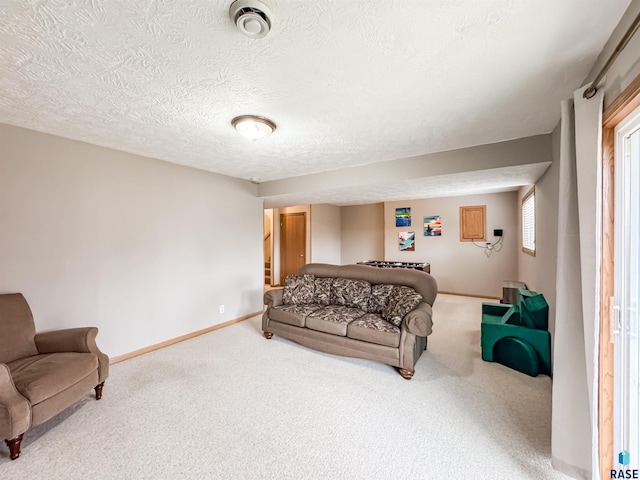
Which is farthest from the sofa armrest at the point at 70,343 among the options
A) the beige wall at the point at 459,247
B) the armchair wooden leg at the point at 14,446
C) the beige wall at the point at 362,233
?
the beige wall at the point at 362,233

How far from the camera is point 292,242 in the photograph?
744cm

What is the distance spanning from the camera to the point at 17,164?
2410 mm

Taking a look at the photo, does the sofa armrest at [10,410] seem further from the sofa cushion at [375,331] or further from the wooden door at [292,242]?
the wooden door at [292,242]

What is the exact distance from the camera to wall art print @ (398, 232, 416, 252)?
6.54 m

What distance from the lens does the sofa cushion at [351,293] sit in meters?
3.46

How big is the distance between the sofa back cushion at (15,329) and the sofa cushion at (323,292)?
279 cm

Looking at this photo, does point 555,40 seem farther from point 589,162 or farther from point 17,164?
point 17,164

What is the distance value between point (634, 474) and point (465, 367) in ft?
5.13

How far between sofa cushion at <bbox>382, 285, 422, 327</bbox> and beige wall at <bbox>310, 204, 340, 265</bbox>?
160 inches

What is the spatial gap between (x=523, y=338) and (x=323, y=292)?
2.28 m

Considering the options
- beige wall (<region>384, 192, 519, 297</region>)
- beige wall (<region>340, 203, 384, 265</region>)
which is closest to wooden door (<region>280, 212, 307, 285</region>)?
beige wall (<region>340, 203, 384, 265</region>)

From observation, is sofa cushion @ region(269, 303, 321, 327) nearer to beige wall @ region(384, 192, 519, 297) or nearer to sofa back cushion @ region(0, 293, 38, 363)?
sofa back cushion @ region(0, 293, 38, 363)

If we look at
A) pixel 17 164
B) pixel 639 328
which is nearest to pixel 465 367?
pixel 639 328

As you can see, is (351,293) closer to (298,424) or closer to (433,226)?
(298,424)
